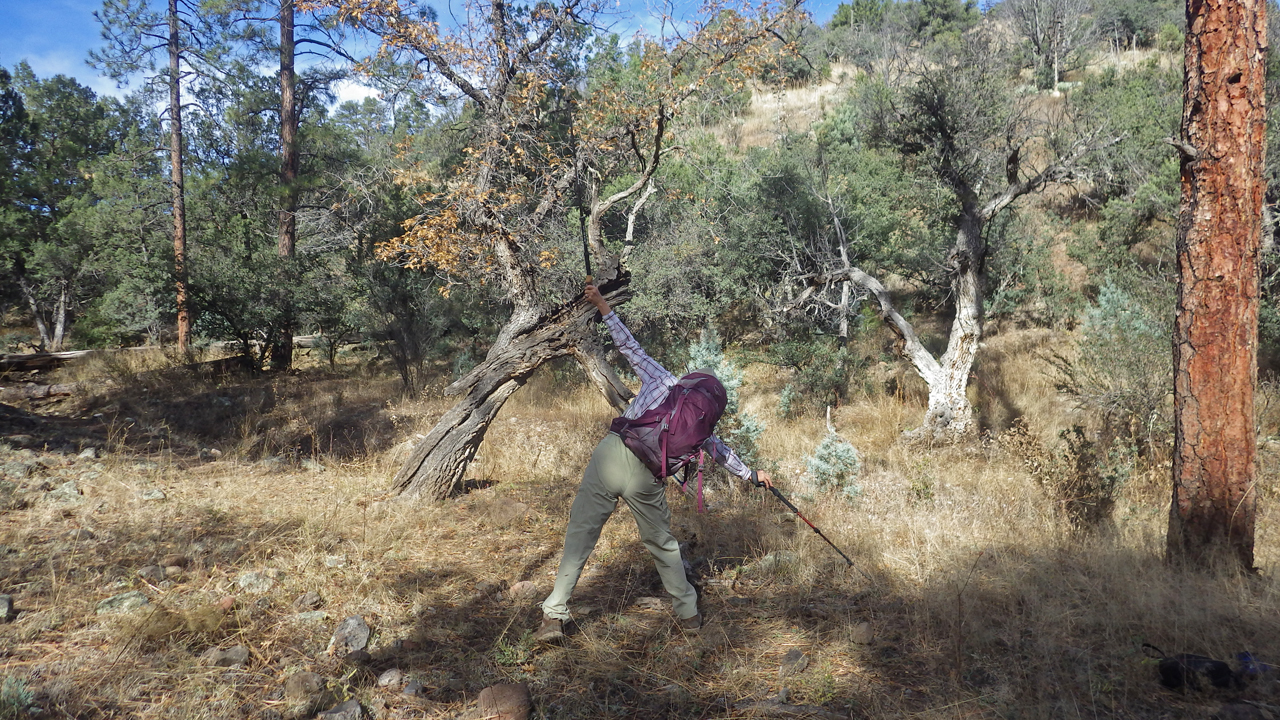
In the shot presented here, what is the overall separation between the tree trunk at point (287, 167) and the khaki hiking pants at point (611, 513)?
35.5 feet

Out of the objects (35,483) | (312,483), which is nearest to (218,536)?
(312,483)

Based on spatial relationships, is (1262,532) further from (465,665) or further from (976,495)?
(465,665)

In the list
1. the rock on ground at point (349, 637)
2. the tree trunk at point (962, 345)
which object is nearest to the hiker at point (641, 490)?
the rock on ground at point (349, 637)

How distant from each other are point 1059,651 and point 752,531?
7.62 feet

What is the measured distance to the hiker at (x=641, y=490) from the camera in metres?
3.59

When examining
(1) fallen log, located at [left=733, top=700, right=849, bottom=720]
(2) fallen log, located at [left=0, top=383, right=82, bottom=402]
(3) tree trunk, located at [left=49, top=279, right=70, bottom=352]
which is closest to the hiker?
(1) fallen log, located at [left=733, top=700, right=849, bottom=720]

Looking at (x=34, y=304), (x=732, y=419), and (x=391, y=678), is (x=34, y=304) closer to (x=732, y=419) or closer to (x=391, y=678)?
(x=732, y=419)

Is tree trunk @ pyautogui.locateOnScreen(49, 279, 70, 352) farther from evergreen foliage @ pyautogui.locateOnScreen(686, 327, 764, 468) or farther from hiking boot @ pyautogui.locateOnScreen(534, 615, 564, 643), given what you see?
hiking boot @ pyautogui.locateOnScreen(534, 615, 564, 643)

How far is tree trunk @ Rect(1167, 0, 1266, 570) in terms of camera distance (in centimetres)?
432

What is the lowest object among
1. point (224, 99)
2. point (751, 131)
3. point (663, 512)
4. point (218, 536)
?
point (218, 536)

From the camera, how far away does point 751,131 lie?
2841 centimetres

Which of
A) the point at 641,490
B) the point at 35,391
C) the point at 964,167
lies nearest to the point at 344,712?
the point at 641,490

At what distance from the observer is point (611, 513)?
12.3 feet

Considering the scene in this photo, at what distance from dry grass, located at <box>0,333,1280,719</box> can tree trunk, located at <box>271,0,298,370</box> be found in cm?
614
